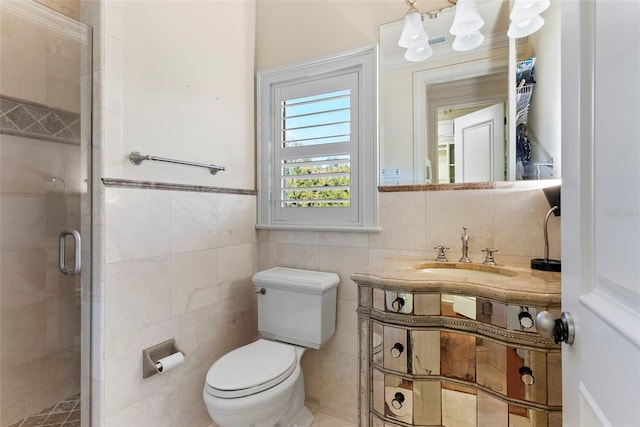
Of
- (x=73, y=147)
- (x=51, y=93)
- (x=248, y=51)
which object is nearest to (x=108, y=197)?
(x=73, y=147)

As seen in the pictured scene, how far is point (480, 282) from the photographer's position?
107cm

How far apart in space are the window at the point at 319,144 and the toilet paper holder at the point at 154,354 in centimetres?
83

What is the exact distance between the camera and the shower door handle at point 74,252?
1.30 metres

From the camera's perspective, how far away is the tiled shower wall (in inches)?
56.3

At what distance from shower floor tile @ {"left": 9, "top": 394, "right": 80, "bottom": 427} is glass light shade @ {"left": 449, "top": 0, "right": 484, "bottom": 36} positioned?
237cm

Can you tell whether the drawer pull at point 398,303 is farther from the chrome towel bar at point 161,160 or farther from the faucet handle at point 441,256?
the chrome towel bar at point 161,160

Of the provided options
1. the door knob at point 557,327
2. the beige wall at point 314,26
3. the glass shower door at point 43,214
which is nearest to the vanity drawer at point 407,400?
the door knob at point 557,327

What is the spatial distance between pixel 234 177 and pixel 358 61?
0.98 meters

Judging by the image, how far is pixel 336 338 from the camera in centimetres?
183

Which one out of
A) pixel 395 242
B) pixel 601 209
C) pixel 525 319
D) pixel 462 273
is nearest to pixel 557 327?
pixel 601 209

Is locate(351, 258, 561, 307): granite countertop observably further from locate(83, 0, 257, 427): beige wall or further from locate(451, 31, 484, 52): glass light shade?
locate(451, 31, 484, 52): glass light shade

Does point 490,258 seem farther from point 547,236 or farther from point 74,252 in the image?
point 74,252

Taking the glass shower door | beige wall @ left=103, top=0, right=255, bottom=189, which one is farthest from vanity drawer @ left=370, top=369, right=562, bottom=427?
beige wall @ left=103, top=0, right=255, bottom=189

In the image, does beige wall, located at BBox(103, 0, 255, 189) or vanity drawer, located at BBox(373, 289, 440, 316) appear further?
beige wall, located at BBox(103, 0, 255, 189)
